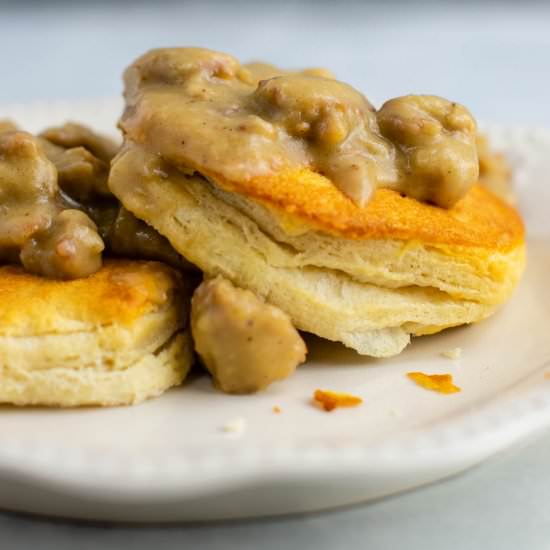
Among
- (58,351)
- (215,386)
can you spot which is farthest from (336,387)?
(58,351)

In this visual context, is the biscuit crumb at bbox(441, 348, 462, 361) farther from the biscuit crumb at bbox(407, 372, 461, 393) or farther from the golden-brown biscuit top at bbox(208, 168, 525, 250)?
the golden-brown biscuit top at bbox(208, 168, 525, 250)

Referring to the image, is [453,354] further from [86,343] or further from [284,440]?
[86,343]

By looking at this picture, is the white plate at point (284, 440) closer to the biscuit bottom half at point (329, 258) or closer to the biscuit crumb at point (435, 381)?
the biscuit crumb at point (435, 381)

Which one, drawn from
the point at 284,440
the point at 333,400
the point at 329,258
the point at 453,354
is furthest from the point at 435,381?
the point at 284,440

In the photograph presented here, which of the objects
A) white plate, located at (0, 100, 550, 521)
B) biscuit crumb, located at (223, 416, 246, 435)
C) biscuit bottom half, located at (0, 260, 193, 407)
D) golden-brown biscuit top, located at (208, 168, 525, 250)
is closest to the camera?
white plate, located at (0, 100, 550, 521)

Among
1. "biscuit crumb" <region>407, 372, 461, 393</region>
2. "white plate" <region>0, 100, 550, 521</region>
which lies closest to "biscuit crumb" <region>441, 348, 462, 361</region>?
"white plate" <region>0, 100, 550, 521</region>

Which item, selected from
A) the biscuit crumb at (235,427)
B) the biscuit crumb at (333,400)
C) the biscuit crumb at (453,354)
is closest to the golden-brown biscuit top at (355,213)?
the biscuit crumb at (453,354)
